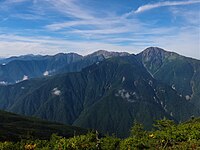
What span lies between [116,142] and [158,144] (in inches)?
604

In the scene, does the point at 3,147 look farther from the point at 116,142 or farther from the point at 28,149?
the point at 116,142

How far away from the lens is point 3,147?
6569 centimetres

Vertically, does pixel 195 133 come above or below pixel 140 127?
above

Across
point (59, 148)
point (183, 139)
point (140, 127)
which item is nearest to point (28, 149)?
point (59, 148)

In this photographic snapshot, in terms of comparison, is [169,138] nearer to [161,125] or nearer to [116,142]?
[116,142]

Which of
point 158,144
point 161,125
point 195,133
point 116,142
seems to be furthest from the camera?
point 161,125

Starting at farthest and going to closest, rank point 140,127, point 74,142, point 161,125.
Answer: point 140,127 → point 161,125 → point 74,142

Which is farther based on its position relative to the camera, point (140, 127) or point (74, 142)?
point (140, 127)

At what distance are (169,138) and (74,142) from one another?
21.0 metres

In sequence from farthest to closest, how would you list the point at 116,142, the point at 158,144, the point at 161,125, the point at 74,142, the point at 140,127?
the point at 140,127 < the point at 161,125 < the point at 116,142 < the point at 158,144 < the point at 74,142

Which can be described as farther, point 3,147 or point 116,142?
point 116,142

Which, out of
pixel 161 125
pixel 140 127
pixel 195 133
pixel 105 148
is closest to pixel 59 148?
pixel 105 148

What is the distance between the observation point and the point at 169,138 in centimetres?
6606

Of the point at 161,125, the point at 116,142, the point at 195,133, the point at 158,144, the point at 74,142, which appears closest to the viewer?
the point at 74,142
